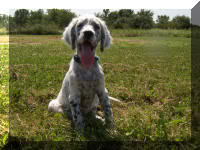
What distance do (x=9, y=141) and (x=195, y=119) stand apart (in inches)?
108

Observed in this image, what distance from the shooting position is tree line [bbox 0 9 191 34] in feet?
67.5

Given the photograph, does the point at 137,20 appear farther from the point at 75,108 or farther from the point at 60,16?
the point at 75,108

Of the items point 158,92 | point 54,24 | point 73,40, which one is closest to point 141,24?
point 54,24

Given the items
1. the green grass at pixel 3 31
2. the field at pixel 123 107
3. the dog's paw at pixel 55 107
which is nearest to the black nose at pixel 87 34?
the field at pixel 123 107

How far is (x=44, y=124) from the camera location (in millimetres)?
3748

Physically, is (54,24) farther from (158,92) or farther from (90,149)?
(90,149)

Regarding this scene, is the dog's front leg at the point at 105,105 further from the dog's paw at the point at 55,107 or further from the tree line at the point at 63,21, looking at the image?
the tree line at the point at 63,21

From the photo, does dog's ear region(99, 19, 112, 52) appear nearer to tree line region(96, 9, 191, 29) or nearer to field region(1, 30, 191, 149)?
field region(1, 30, 191, 149)

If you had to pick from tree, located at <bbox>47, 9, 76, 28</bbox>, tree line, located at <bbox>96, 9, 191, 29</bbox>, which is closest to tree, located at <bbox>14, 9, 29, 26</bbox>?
tree, located at <bbox>47, 9, 76, 28</bbox>

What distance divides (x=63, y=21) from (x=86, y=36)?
24.5 m

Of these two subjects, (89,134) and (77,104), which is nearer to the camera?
(89,134)

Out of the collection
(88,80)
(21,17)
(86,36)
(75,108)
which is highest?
(21,17)

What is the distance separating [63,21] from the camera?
27.0 meters

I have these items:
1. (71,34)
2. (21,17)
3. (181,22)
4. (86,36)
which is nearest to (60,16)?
(21,17)
